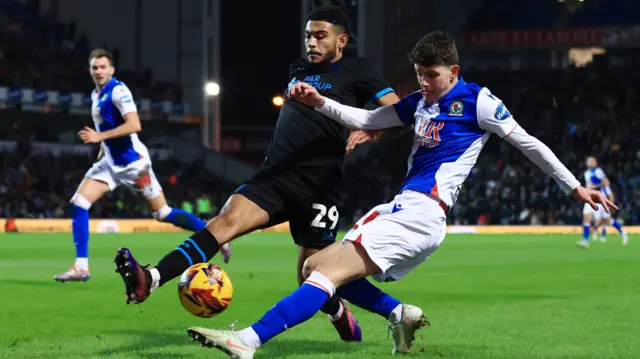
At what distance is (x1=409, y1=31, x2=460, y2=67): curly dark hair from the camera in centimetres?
623

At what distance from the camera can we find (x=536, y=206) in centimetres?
3828

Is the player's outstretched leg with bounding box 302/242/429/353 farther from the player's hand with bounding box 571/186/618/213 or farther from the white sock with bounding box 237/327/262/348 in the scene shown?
the white sock with bounding box 237/327/262/348

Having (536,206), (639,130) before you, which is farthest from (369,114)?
(639,130)

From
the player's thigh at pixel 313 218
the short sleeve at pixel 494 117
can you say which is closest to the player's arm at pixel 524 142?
the short sleeve at pixel 494 117

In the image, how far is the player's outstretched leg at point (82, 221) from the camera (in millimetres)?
12023

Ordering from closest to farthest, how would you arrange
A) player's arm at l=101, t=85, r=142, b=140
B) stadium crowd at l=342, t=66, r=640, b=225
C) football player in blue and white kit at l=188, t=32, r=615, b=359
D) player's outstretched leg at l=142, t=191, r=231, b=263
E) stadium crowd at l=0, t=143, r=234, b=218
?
1. football player in blue and white kit at l=188, t=32, r=615, b=359
2. player's arm at l=101, t=85, r=142, b=140
3. player's outstretched leg at l=142, t=191, r=231, b=263
4. stadium crowd at l=0, t=143, r=234, b=218
5. stadium crowd at l=342, t=66, r=640, b=225

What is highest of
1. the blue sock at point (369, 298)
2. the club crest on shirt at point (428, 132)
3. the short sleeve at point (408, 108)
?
the short sleeve at point (408, 108)

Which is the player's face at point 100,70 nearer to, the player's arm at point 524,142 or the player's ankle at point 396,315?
the player's ankle at point 396,315

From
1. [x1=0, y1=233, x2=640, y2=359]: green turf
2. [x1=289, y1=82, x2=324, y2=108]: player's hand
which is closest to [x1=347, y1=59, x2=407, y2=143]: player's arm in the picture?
[x1=289, y1=82, x2=324, y2=108]: player's hand

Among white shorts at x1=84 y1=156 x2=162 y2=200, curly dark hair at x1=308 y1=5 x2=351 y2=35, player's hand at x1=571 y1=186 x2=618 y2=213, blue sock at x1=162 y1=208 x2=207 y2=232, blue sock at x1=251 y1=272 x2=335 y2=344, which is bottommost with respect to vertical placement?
blue sock at x1=162 y1=208 x2=207 y2=232

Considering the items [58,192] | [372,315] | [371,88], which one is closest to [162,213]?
[372,315]

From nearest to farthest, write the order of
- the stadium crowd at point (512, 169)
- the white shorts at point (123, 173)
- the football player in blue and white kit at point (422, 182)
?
the football player in blue and white kit at point (422, 182)
the white shorts at point (123, 173)
the stadium crowd at point (512, 169)

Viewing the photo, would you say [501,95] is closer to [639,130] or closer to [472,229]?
[639,130]

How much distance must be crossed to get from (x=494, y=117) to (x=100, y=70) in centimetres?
665
